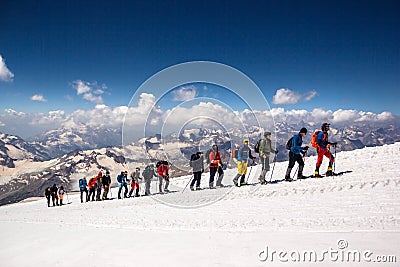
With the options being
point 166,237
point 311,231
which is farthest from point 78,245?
point 311,231

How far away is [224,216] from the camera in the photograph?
9.53 m

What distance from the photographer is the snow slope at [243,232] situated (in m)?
5.71

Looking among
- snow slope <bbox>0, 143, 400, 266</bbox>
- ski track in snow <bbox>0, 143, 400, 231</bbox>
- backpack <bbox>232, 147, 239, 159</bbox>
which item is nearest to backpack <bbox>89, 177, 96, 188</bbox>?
ski track in snow <bbox>0, 143, 400, 231</bbox>

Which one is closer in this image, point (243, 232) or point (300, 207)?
point (243, 232)

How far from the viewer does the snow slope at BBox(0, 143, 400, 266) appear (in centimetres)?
571

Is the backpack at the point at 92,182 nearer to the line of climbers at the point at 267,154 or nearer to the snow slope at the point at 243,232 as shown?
the line of climbers at the point at 267,154

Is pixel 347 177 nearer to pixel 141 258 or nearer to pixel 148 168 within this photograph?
pixel 141 258

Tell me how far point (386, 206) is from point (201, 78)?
11029mm

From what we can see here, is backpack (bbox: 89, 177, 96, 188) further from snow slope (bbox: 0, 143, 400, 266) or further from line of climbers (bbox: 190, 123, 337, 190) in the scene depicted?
snow slope (bbox: 0, 143, 400, 266)

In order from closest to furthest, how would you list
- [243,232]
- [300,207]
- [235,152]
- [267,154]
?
[243,232], [300,207], [267,154], [235,152]

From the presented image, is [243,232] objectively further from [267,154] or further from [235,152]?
[235,152]

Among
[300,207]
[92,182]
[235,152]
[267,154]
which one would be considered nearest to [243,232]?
[300,207]

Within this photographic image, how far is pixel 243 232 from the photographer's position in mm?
7180

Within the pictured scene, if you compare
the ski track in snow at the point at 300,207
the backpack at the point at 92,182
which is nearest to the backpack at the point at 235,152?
the ski track in snow at the point at 300,207
